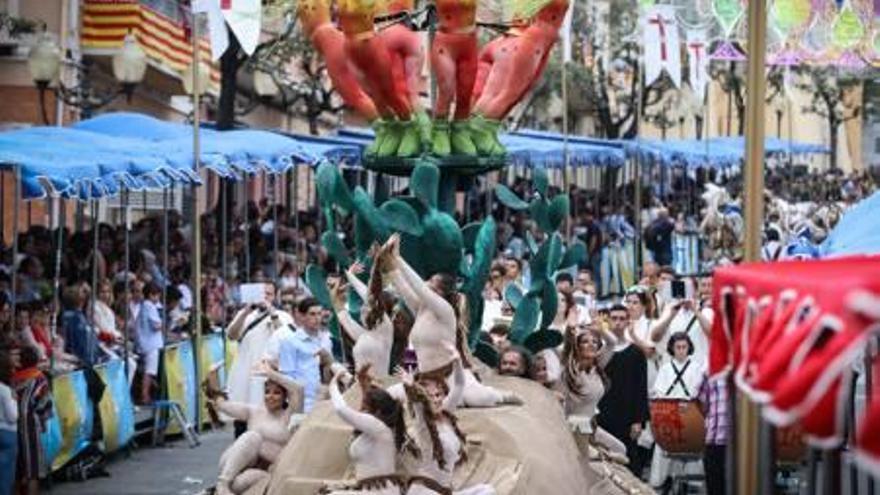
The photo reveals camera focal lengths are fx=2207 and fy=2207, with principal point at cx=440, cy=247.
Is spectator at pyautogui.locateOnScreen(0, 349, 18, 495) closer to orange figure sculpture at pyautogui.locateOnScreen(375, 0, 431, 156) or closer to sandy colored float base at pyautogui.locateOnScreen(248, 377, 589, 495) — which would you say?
orange figure sculpture at pyautogui.locateOnScreen(375, 0, 431, 156)

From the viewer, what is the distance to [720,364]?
23.1ft

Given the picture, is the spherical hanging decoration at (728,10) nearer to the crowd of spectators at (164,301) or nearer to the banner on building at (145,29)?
the crowd of spectators at (164,301)

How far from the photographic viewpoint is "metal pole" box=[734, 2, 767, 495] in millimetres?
7281

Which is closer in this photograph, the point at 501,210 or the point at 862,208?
the point at 862,208

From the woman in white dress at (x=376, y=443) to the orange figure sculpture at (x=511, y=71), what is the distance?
18.2 feet

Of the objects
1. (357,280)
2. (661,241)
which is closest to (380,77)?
(357,280)

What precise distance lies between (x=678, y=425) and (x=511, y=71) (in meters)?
3.27

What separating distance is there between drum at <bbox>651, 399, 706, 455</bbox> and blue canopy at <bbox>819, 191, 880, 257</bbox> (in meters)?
2.46

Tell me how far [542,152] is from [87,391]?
20.0 meters

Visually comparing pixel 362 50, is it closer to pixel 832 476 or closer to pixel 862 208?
pixel 862 208

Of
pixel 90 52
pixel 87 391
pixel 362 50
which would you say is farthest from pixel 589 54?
pixel 362 50

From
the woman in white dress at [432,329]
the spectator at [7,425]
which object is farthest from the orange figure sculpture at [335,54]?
the woman in white dress at [432,329]

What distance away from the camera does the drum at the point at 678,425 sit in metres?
17.5

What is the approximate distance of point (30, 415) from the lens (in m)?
17.5
